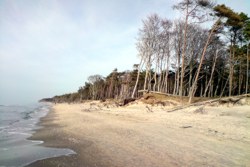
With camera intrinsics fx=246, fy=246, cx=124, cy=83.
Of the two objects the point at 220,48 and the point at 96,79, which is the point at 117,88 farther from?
the point at 220,48

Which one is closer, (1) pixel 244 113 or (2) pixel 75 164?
(2) pixel 75 164

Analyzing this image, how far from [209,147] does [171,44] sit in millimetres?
30427

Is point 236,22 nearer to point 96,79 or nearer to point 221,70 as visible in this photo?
point 221,70

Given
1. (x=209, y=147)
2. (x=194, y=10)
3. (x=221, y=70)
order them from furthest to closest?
(x=221, y=70) < (x=194, y=10) < (x=209, y=147)

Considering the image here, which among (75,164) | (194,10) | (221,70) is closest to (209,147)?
(75,164)

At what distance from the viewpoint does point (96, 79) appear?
105 m

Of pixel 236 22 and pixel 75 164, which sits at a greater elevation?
pixel 236 22

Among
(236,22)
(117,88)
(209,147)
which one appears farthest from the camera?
(117,88)

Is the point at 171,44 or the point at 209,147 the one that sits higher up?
the point at 171,44

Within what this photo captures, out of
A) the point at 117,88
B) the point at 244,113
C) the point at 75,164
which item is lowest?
the point at 75,164

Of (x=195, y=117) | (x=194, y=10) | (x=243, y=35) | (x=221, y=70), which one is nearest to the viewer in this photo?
(x=195, y=117)

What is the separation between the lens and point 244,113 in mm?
13984

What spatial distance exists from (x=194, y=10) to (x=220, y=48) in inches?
546

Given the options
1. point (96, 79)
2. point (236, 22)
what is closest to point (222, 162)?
point (236, 22)
